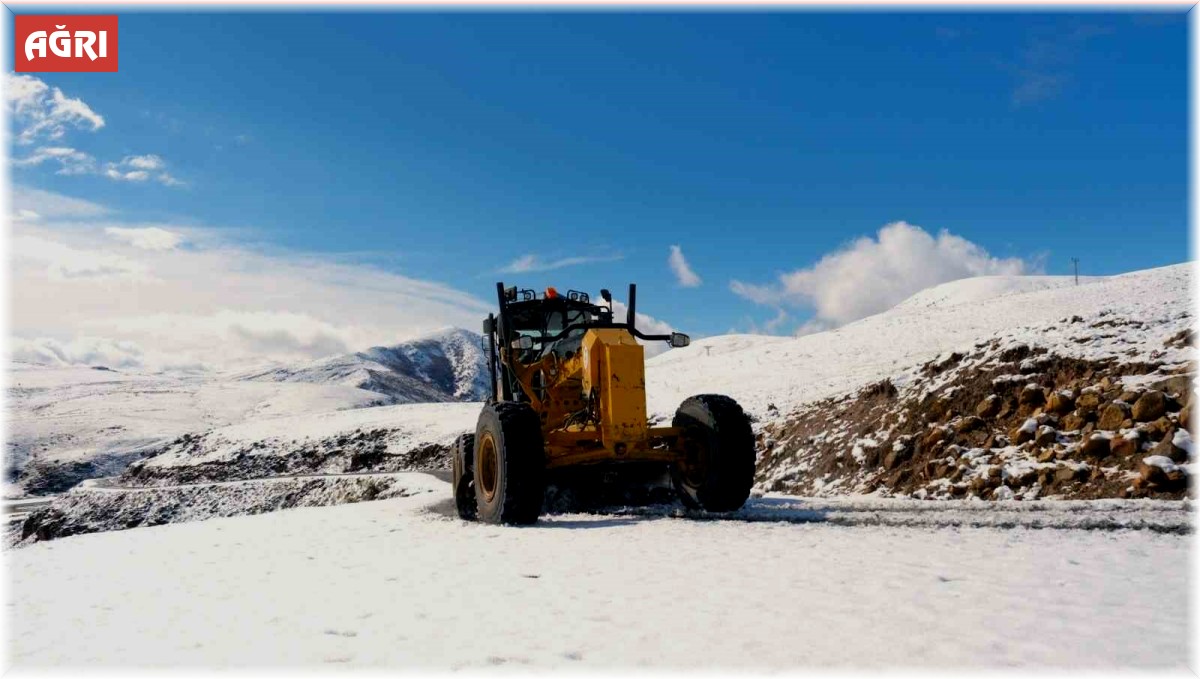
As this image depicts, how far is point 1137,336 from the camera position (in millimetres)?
16453

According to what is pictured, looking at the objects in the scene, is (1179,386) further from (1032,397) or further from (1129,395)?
(1032,397)

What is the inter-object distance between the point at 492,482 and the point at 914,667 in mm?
8492

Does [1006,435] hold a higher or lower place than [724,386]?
lower

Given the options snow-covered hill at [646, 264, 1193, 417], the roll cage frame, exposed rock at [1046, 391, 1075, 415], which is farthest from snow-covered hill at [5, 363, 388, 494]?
exposed rock at [1046, 391, 1075, 415]

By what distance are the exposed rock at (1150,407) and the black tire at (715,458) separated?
23.6ft

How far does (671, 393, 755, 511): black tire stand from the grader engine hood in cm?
156

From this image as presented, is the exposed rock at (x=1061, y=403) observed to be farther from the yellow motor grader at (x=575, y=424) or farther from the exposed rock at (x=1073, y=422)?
the yellow motor grader at (x=575, y=424)

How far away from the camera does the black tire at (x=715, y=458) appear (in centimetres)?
1174

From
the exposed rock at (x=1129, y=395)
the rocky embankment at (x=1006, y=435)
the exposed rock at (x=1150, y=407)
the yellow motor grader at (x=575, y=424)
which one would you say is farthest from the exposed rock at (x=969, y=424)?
the yellow motor grader at (x=575, y=424)

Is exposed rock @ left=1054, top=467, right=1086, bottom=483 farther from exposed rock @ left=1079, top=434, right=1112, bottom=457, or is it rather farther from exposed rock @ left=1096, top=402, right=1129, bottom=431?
exposed rock @ left=1096, top=402, right=1129, bottom=431

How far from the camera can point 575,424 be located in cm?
1219

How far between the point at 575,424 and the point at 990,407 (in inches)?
384

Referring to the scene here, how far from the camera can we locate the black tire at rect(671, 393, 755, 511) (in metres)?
11.7

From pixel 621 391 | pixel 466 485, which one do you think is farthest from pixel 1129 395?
pixel 466 485
